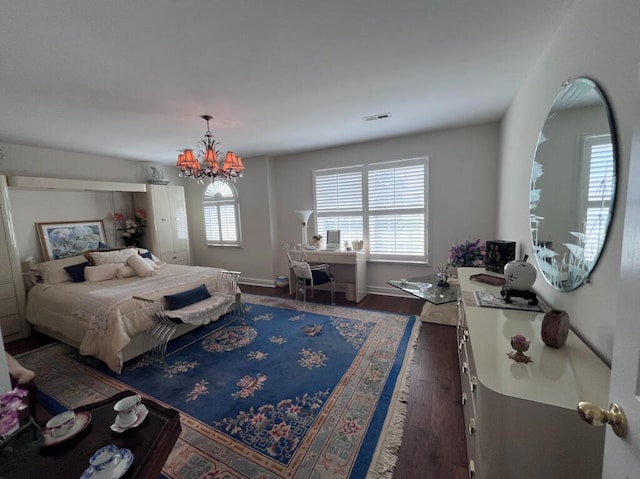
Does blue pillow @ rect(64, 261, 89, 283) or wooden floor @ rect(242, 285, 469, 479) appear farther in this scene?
blue pillow @ rect(64, 261, 89, 283)

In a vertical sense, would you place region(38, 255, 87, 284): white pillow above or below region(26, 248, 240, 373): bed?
above

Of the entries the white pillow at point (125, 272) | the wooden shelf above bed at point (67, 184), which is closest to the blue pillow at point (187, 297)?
the white pillow at point (125, 272)

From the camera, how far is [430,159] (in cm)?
371

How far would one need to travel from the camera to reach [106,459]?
0.98 metres

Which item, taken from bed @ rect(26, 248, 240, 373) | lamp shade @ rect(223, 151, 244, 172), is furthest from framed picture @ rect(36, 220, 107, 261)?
lamp shade @ rect(223, 151, 244, 172)

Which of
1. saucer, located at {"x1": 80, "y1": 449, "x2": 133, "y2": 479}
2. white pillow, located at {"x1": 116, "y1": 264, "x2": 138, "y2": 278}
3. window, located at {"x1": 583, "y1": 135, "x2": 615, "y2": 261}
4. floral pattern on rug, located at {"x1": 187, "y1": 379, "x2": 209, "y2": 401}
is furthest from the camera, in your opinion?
white pillow, located at {"x1": 116, "y1": 264, "x2": 138, "y2": 278}

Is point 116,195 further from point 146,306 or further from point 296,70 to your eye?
point 296,70

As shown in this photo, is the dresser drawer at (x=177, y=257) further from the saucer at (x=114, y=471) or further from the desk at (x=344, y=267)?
the saucer at (x=114, y=471)

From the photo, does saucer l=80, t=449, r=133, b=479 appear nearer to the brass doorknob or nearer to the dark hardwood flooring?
the dark hardwood flooring

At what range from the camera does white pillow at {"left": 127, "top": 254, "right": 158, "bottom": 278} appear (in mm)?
3586

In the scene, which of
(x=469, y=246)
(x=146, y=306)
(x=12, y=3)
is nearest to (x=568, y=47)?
(x=469, y=246)

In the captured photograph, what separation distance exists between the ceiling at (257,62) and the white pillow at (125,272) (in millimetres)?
1798

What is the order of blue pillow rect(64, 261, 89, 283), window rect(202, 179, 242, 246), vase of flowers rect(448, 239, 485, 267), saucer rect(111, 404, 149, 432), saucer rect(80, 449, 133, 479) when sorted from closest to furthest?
saucer rect(80, 449, 133, 479)
saucer rect(111, 404, 149, 432)
vase of flowers rect(448, 239, 485, 267)
blue pillow rect(64, 261, 89, 283)
window rect(202, 179, 242, 246)

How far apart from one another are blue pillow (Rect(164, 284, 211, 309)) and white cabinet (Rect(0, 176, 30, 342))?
212 centimetres
